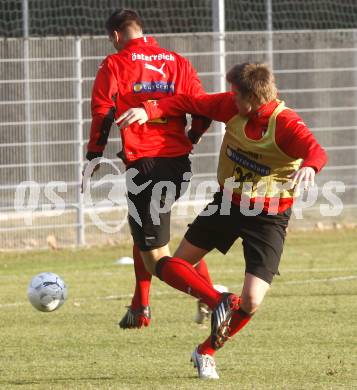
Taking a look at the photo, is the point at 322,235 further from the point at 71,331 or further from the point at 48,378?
the point at 48,378

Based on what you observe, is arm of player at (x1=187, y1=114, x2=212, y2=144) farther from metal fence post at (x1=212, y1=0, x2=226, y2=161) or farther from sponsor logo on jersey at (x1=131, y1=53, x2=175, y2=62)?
metal fence post at (x1=212, y1=0, x2=226, y2=161)

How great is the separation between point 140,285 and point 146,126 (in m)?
1.20

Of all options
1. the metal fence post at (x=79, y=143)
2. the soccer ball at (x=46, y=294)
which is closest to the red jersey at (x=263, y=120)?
the soccer ball at (x=46, y=294)

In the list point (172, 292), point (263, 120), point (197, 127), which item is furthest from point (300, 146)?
point (172, 292)

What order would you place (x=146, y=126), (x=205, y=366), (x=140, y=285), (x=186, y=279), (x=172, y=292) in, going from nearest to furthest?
(x=205, y=366), (x=186, y=279), (x=146, y=126), (x=140, y=285), (x=172, y=292)

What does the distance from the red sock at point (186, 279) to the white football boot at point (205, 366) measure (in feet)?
1.13

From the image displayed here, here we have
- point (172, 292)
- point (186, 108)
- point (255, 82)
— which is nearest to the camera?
point (255, 82)

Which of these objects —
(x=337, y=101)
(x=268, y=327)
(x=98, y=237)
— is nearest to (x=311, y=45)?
(x=337, y=101)

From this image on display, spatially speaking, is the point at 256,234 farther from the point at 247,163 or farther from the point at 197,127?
the point at 197,127

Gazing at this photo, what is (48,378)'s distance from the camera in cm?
684

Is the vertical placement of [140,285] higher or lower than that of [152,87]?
lower

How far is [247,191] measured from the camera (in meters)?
6.79

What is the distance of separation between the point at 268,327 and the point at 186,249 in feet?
5.58

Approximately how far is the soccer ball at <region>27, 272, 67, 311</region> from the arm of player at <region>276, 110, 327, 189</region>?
99.6 inches
